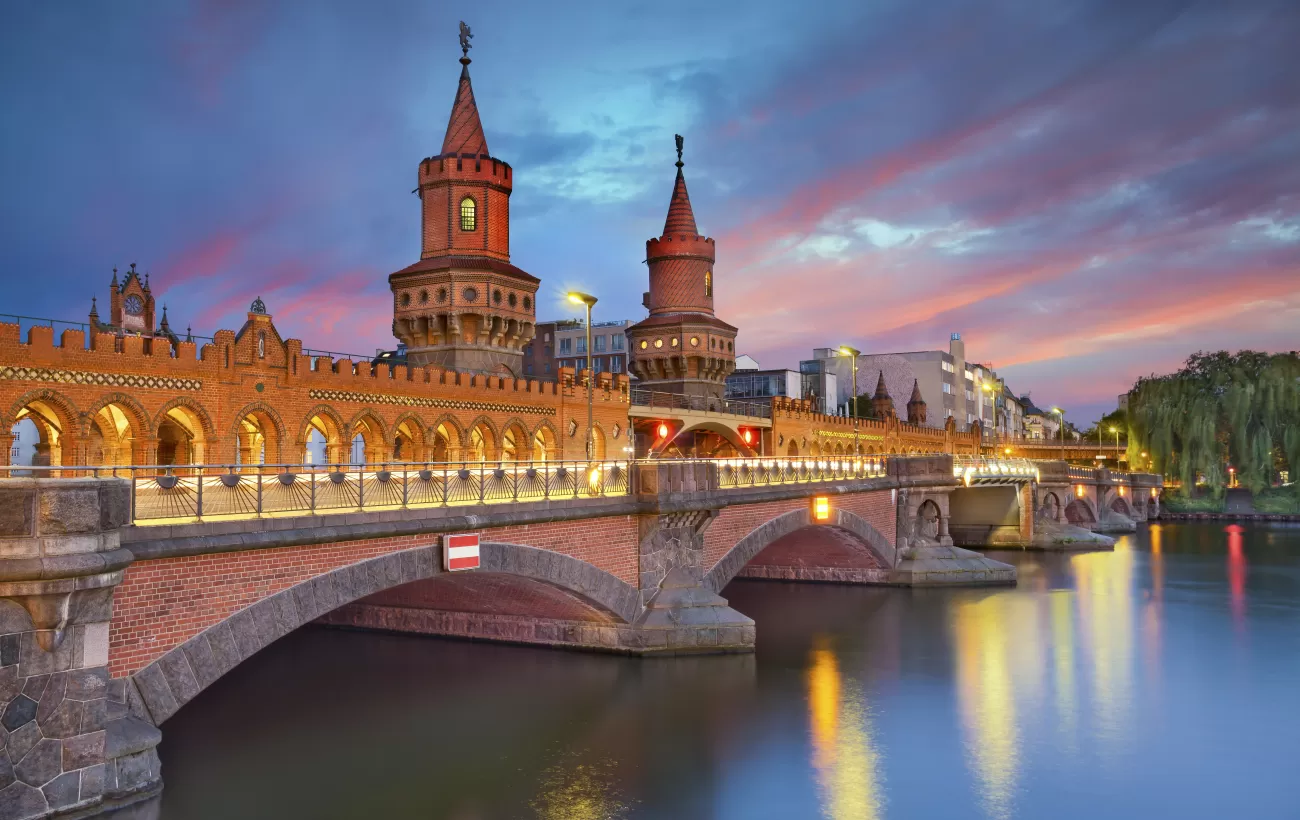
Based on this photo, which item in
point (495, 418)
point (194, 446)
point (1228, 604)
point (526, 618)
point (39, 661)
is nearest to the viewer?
point (39, 661)

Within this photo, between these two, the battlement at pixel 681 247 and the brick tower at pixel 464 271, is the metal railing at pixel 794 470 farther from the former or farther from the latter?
the battlement at pixel 681 247

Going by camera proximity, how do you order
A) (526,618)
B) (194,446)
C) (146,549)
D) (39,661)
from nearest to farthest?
(39,661) < (146,549) < (526,618) < (194,446)

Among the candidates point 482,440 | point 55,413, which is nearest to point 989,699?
point 482,440

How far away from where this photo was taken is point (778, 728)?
77.6 feet

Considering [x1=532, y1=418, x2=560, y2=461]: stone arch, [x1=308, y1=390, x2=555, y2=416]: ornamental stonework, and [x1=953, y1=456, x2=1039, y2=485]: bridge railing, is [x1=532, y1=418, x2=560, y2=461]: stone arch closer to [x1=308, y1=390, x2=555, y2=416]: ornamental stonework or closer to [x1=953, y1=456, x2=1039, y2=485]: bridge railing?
[x1=308, y1=390, x2=555, y2=416]: ornamental stonework

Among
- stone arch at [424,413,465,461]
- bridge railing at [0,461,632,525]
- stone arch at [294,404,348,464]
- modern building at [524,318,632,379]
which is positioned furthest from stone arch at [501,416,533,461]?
modern building at [524,318,632,379]

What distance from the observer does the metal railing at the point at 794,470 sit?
109 ft

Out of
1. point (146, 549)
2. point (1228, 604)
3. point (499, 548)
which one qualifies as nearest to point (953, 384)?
point (1228, 604)

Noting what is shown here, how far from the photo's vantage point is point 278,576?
17266 mm

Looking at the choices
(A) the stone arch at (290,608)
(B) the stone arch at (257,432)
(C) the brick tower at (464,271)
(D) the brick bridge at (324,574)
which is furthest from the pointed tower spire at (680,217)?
(A) the stone arch at (290,608)

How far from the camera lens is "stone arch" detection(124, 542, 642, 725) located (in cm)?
1535

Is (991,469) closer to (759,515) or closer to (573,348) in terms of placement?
(759,515)

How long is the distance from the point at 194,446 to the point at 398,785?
18502mm

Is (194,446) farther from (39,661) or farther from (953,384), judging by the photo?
(953,384)
